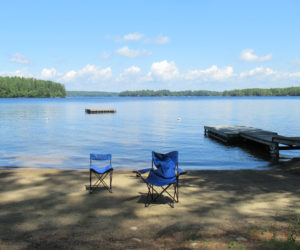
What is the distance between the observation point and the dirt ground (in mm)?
5262

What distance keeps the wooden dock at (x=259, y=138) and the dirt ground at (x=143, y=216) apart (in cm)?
947

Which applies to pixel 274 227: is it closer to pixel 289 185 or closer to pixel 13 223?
pixel 289 185

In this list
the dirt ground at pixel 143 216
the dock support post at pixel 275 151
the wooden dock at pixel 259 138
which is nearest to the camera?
the dirt ground at pixel 143 216

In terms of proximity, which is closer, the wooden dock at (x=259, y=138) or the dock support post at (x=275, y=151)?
the wooden dock at (x=259, y=138)

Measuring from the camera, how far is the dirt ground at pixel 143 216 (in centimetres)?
526

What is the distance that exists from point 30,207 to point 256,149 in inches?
744

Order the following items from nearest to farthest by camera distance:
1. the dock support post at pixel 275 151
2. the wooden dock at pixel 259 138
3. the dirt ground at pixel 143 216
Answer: the dirt ground at pixel 143 216 → the wooden dock at pixel 259 138 → the dock support post at pixel 275 151

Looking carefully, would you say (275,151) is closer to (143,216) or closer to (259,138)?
(259,138)

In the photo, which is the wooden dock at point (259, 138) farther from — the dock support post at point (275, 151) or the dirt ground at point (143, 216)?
the dirt ground at point (143, 216)

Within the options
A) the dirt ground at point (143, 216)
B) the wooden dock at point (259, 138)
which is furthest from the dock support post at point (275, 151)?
the dirt ground at point (143, 216)

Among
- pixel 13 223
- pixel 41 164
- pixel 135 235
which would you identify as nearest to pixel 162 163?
pixel 135 235

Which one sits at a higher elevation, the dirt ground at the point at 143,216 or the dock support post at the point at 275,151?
the dirt ground at the point at 143,216

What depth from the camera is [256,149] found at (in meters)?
22.7

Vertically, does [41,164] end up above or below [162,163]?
below
